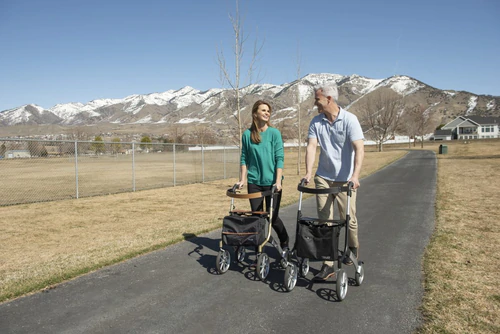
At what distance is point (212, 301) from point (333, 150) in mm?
2196

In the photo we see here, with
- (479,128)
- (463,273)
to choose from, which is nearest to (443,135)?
(479,128)

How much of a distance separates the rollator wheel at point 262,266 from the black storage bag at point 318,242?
66 centimetres

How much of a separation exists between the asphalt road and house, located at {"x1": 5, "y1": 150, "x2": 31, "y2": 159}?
1216 centimetres

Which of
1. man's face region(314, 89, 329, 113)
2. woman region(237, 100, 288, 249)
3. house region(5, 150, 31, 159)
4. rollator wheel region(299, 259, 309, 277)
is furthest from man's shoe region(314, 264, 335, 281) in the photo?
house region(5, 150, 31, 159)

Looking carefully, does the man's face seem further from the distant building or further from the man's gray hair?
the distant building

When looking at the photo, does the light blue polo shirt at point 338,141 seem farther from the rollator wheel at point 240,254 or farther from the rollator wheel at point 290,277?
the rollator wheel at point 240,254

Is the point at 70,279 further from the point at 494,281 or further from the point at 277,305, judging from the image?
the point at 494,281

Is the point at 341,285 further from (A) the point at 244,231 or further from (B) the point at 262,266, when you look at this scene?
(A) the point at 244,231

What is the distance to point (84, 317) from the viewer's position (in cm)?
364

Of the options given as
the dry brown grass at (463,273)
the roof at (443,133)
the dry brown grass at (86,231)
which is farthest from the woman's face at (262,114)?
the roof at (443,133)

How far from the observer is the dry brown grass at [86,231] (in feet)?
17.0

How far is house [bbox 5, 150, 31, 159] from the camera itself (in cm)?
→ 1488

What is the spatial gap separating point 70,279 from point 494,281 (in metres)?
5.30

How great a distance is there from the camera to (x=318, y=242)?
3.96 m
